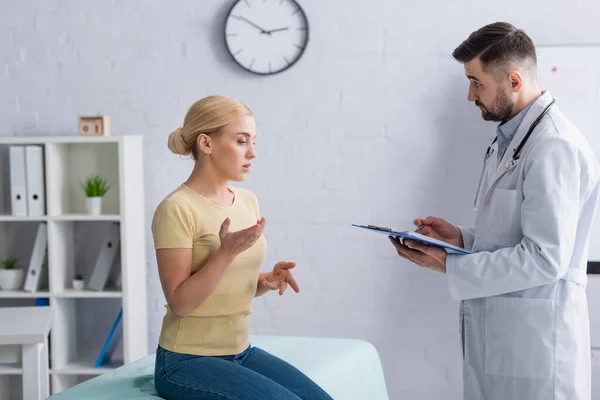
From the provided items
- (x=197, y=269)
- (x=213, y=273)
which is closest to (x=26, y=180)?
(x=197, y=269)

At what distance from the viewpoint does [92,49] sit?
376cm

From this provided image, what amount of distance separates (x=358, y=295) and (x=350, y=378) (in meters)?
1.14

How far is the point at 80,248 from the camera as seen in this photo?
12.6 ft

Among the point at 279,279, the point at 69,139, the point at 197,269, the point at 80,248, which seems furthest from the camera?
the point at 80,248

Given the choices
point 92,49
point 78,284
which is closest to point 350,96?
point 92,49

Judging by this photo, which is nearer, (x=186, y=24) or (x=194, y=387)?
(x=194, y=387)

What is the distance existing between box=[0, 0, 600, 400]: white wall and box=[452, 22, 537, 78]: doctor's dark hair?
1.32 meters

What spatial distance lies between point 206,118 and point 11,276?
6.27 feet

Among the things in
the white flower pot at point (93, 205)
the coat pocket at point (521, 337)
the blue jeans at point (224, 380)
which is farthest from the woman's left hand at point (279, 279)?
the white flower pot at point (93, 205)

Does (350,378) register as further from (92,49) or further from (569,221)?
(92,49)

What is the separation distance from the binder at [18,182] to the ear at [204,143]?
1.66 metres

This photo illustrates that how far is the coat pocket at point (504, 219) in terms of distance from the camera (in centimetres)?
217

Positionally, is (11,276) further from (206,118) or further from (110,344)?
(206,118)

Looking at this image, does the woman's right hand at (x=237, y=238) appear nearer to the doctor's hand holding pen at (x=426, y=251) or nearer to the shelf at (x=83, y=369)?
the doctor's hand holding pen at (x=426, y=251)
